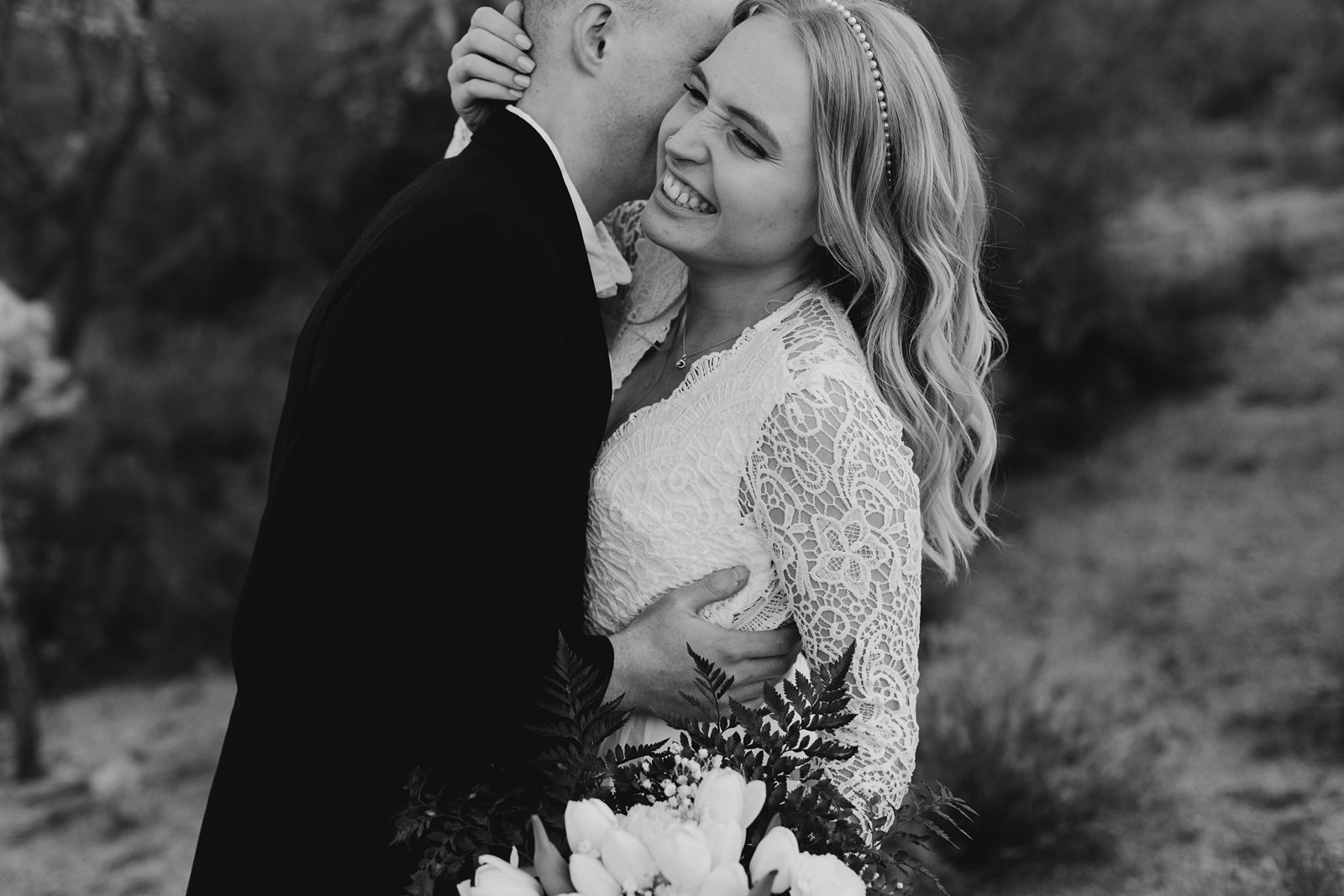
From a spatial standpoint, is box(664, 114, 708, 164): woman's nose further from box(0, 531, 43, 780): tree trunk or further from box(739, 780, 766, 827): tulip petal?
box(0, 531, 43, 780): tree trunk

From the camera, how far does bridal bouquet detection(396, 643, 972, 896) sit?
1.40 meters

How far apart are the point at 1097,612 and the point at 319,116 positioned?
6244 mm

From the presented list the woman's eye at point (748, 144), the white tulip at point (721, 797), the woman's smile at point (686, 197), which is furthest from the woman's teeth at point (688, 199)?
the white tulip at point (721, 797)

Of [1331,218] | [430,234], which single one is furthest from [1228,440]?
[430,234]

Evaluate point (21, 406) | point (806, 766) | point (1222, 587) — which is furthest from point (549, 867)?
point (1222, 587)

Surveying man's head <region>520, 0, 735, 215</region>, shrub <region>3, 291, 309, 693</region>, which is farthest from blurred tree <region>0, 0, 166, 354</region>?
man's head <region>520, 0, 735, 215</region>

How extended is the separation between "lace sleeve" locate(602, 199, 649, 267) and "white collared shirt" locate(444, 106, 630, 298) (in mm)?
28

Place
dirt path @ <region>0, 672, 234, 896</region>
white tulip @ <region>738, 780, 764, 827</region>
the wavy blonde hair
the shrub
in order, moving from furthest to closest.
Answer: the shrub
dirt path @ <region>0, 672, 234, 896</region>
the wavy blonde hair
white tulip @ <region>738, 780, 764, 827</region>

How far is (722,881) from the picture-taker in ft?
4.48

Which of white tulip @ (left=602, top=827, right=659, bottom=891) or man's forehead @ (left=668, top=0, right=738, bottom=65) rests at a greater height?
man's forehead @ (left=668, top=0, right=738, bottom=65)

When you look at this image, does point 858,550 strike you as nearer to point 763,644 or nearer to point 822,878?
point 763,644

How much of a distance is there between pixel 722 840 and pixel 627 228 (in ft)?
5.08

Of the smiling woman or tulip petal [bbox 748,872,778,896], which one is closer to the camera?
tulip petal [bbox 748,872,778,896]

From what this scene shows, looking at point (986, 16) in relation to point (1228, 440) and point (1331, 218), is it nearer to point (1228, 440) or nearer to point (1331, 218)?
point (1331, 218)
